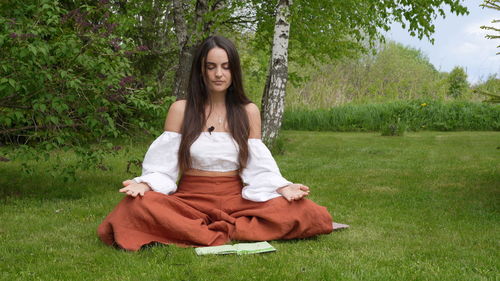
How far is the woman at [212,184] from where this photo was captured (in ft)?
11.5

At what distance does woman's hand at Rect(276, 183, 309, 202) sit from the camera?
364 cm

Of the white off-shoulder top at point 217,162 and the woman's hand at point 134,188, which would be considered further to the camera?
the white off-shoulder top at point 217,162

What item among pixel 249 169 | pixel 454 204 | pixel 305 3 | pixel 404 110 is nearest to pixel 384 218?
pixel 454 204

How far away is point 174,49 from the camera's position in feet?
39.0

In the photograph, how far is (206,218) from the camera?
12.2ft

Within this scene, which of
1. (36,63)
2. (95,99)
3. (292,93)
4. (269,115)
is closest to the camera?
(36,63)

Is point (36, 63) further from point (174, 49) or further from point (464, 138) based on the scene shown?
point (464, 138)

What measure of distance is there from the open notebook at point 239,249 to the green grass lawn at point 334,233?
6 cm

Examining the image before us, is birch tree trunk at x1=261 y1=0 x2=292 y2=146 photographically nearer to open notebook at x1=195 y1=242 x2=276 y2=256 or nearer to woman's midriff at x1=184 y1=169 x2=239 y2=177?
woman's midriff at x1=184 y1=169 x2=239 y2=177

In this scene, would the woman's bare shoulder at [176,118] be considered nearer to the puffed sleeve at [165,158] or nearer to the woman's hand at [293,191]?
the puffed sleeve at [165,158]

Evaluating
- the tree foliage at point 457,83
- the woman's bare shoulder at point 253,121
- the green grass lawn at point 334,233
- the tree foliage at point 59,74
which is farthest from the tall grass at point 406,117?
the woman's bare shoulder at point 253,121

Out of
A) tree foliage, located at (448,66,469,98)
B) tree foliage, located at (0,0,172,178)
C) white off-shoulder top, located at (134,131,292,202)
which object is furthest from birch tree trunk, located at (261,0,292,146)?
tree foliage, located at (448,66,469,98)

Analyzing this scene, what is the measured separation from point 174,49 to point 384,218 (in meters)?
8.24

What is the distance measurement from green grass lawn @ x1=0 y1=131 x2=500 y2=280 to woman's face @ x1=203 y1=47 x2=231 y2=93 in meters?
A: 1.17
